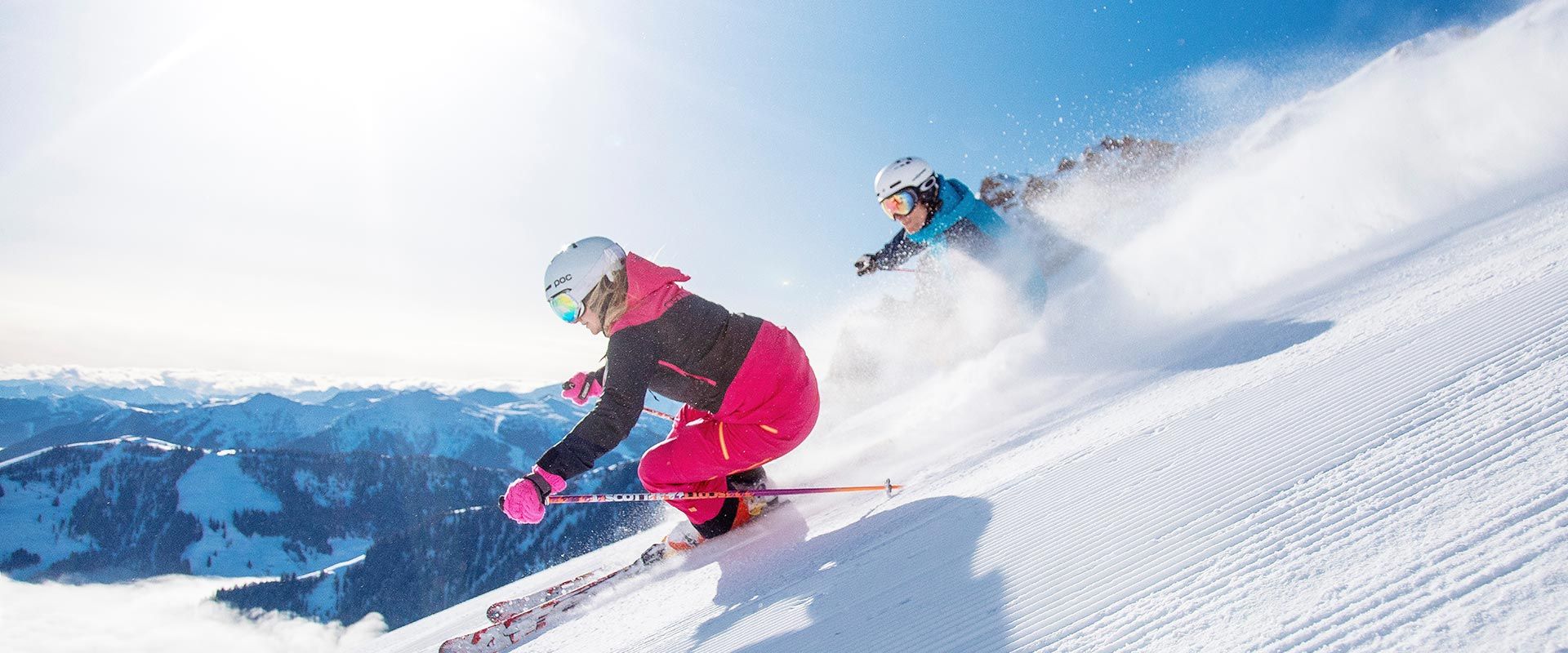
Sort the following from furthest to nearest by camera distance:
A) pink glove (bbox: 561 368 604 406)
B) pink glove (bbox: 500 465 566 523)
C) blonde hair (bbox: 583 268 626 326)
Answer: pink glove (bbox: 561 368 604 406)
blonde hair (bbox: 583 268 626 326)
pink glove (bbox: 500 465 566 523)

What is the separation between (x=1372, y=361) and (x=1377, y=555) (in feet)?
6.78

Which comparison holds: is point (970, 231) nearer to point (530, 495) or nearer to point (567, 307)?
point (567, 307)

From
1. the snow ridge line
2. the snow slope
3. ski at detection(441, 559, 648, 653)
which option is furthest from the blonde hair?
the snow ridge line

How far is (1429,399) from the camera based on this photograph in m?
2.55

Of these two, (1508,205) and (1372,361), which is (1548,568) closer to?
(1372,361)

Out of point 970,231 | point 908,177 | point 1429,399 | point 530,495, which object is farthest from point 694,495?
point 970,231

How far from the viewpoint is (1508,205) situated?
19.4 ft

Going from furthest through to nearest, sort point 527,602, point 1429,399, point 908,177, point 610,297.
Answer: point 908,177, point 527,602, point 610,297, point 1429,399

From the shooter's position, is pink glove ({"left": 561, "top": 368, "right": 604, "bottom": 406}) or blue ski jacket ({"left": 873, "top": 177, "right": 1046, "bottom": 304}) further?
blue ski jacket ({"left": 873, "top": 177, "right": 1046, "bottom": 304})

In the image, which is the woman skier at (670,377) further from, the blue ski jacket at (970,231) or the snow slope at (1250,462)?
the blue ski jacket at (970,231)

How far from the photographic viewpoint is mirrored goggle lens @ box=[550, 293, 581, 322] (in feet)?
14.9

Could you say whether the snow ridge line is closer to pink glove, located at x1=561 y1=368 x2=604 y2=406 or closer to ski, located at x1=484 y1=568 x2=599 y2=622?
pink glove, located at x1=561 y1=368 x2=604 y2=406

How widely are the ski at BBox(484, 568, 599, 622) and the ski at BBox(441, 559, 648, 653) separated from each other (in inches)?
9.3

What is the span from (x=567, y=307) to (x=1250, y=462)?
12.2 feet
